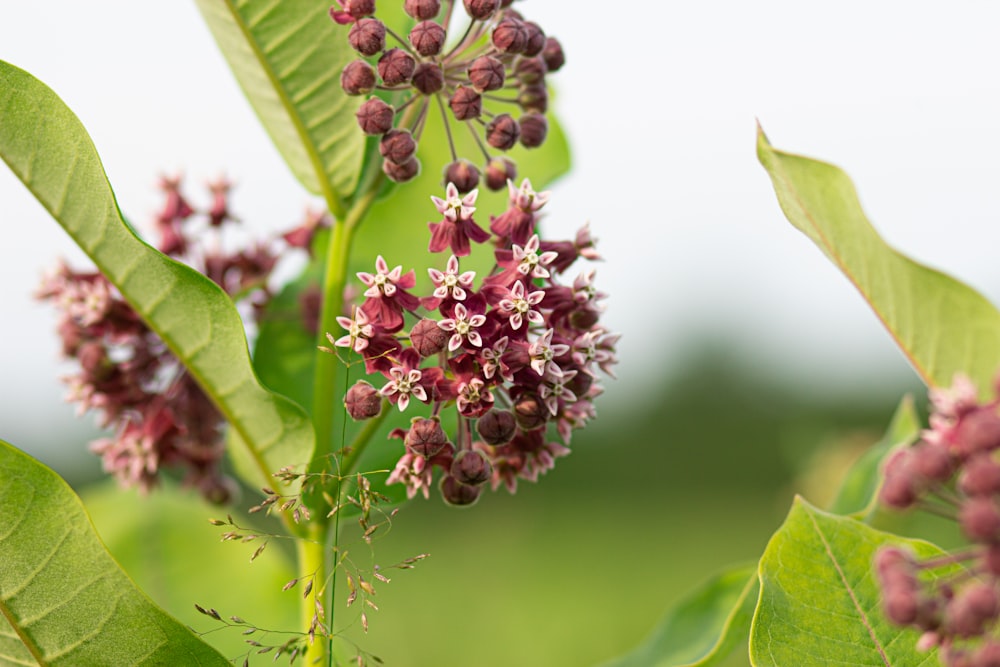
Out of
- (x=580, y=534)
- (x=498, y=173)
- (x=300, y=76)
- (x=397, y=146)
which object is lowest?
(x=580, y=534)

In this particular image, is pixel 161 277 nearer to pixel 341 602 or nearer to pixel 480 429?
pixel 480 429

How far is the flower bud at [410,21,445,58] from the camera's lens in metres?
1.24

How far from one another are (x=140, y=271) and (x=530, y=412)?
490 millimetres

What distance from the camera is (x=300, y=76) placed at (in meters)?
1.32

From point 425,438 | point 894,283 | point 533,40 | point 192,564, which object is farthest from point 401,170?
point 192,564

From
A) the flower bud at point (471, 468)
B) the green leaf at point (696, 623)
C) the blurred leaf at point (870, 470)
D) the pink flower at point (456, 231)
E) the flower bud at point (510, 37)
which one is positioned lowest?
the green leaf at point (696, 623)

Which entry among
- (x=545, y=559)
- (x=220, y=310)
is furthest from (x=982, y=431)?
(x=545, y=559)

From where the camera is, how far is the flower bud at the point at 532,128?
4.54 feet

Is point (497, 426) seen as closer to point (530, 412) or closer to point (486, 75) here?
point (530, 412)

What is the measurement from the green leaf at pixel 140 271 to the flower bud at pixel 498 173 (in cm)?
40

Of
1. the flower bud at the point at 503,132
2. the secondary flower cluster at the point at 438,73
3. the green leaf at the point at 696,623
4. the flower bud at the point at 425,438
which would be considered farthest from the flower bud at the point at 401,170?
the green leaf at the point at 696,623

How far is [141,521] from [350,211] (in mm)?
975

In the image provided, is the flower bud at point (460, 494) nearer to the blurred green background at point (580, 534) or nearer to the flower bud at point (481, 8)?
the blurred green background at point (580, 534)

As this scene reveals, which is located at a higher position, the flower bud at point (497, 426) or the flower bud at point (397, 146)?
the flower bud at point (397, 146)
